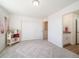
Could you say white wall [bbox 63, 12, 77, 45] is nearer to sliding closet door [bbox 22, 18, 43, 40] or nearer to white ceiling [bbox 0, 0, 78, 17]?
white ceiling [bbox 0, 0, 78, 17]

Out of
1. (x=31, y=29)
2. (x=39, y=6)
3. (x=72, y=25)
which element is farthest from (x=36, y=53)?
(x=31, y=29)

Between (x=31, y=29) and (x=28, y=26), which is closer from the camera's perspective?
(x=28, y=26)

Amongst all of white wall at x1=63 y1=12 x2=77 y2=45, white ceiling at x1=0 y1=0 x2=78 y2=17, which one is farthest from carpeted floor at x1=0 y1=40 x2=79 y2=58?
white ceiling at x1=0 y1=0 x2=78 y2=17

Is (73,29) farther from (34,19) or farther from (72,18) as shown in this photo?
(34,19)

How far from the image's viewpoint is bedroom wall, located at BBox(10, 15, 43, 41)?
238 inches

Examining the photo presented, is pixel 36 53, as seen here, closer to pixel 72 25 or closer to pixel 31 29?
pixel 72 25

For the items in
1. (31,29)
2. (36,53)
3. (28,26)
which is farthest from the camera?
(31,29)

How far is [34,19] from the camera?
686 centimetres

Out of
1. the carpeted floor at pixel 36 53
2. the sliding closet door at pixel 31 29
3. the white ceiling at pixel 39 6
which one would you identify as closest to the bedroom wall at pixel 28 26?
the sliding closet door at pixel 31 29

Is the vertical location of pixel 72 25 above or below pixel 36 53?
above

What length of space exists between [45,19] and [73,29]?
2.81 meters

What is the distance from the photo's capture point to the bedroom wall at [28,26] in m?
6.05

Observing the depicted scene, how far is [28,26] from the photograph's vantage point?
6.57 meters

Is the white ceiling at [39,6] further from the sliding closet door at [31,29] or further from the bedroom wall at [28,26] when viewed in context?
the sliding closet door at [31,29]
